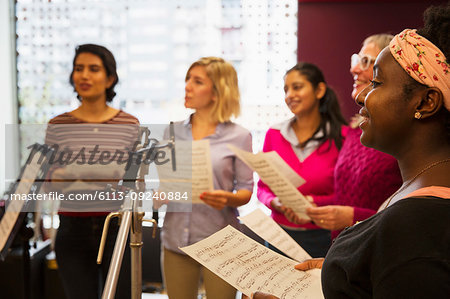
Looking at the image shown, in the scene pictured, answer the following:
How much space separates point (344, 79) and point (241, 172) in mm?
A: 1928

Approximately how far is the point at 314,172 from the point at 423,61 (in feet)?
3.65

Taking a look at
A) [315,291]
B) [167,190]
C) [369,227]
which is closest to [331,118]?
[167,190]

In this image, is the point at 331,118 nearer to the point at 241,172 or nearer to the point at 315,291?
the point at 241,172

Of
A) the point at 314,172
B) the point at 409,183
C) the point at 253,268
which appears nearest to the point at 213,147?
the point at 314,172

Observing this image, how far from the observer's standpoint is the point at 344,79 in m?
3.19

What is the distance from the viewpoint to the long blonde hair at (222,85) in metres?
1.57

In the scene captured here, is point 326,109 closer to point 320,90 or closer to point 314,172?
point 320,90

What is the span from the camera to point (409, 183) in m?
0.74

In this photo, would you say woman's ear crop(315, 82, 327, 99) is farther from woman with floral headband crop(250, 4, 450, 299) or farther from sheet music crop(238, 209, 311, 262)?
woman with floral headband crop(250, 4, 450, 299)

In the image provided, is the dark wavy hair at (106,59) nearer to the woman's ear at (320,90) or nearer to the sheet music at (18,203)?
the sheet music at (18,203)

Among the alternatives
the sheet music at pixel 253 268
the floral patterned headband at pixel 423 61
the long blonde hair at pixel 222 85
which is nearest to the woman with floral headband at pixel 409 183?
the floral patterned headband at pixel 423 61

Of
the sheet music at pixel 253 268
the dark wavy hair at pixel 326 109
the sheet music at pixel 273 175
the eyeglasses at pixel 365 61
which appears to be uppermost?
the eyeglasses at pixel 365 61

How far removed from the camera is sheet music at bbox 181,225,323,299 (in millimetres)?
879

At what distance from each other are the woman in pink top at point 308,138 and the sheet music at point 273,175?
0.18 m
